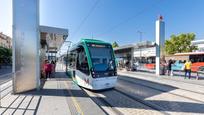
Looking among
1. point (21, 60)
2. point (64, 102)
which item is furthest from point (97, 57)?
point (21, 60)

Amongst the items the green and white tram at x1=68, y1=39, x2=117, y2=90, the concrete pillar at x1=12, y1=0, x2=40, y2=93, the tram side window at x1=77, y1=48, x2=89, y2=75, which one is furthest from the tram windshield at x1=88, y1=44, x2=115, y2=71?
the concrete pillar at x1=12, y1=0, x2=40, y2=93

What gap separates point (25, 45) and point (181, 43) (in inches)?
1766

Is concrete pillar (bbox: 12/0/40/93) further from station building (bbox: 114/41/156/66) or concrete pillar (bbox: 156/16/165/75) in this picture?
station building (bbox: 114/41/156/66)

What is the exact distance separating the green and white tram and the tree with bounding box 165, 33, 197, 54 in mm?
40759

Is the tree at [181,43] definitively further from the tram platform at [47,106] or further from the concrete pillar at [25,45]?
the tram platform at [47,106]

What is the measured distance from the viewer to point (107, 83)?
9203 mm

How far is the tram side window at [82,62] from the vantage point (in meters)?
9.16

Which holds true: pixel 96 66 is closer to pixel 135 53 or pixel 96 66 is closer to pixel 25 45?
pixel 25 45

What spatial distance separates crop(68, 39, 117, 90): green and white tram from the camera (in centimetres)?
870

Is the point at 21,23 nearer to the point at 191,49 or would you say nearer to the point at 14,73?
the point at 14,73

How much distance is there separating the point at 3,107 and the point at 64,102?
7.45 ft

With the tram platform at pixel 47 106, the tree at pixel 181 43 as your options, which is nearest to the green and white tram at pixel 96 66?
the tram platform at pixel 47 106

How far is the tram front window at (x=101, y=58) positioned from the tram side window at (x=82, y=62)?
0.52 m

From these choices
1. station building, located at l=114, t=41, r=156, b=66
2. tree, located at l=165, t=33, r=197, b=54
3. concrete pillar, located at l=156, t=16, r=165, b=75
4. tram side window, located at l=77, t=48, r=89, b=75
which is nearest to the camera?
tram side window, located at l=77, t=48, r=89, b=75
